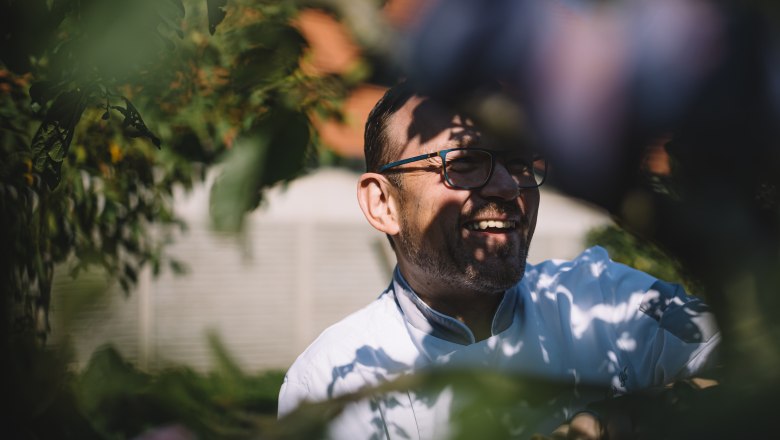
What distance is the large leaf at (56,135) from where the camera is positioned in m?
0.98

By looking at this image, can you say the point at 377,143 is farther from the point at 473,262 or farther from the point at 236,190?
the point at 236,190

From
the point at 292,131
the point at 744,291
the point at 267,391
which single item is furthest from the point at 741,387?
the point at 292,131

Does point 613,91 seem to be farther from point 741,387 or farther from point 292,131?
point 292,131

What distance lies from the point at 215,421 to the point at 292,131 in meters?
0.33

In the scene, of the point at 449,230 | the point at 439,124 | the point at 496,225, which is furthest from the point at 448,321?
the point at 439,124

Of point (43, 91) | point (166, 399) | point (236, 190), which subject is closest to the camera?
point (166, 399)

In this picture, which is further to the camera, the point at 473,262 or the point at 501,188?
the point at 473,262

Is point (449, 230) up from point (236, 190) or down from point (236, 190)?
Result: down

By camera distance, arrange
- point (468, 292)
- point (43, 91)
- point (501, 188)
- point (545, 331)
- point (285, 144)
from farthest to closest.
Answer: point (468, 292), point (545, 331), point (501, 188), point (43, 91), point (285, 144)

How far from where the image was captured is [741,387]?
42 centimetres

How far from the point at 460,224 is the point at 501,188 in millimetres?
332

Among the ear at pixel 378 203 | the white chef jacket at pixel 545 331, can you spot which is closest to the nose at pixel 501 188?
the white chef jacket at pixel 545 331

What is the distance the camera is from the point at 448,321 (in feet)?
6.86

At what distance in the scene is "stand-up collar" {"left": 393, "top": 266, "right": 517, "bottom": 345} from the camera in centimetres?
209
